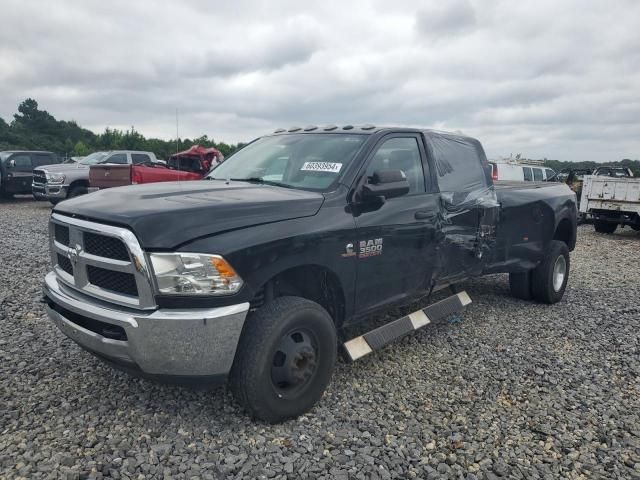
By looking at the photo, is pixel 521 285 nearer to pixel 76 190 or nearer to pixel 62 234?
pixel 62 234

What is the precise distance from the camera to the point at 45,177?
13.9m

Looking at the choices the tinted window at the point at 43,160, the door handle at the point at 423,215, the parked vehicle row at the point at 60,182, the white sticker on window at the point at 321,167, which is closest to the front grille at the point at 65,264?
the white sticker on window at the point at 321,167

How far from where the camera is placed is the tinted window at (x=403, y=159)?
384 cm

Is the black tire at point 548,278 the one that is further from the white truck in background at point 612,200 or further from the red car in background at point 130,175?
the white truck in background at point 612,200

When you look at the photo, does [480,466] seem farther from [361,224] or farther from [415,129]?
[415,129]

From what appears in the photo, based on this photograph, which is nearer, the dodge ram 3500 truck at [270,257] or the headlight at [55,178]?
the dodge ram 3500 truck at [270,257]

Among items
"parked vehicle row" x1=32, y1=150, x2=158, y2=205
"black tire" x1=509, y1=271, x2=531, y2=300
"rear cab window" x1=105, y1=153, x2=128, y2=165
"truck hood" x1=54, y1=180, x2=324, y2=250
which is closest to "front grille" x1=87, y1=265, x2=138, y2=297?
"truck hood" x1=54, y1=180, x2=324, y2=250

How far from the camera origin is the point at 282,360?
3.01 m

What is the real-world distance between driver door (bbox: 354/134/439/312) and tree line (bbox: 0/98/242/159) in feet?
104

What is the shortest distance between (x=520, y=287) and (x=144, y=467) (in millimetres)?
4790

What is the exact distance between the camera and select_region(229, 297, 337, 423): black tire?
282cm

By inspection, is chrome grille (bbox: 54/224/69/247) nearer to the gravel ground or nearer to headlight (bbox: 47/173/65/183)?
the gravel ground

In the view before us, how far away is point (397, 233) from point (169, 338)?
6.14 ft

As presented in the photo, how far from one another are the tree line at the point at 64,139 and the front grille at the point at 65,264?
32351 millimetres
